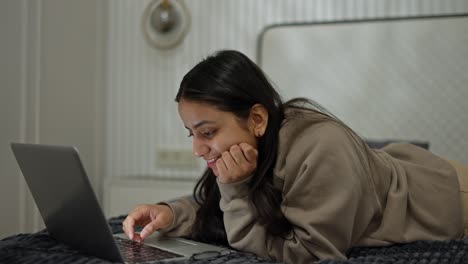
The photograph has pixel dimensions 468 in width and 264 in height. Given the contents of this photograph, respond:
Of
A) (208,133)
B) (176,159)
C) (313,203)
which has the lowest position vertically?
(176,159)

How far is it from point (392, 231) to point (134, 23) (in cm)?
190

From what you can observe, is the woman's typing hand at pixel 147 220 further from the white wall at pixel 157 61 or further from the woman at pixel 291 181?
the white wall at pixel 157 61

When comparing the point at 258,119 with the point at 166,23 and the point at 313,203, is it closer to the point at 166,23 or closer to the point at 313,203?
the point at 313,203

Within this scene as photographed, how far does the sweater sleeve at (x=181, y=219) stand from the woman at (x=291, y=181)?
0.03 m

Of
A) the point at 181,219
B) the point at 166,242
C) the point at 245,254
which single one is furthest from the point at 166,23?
the point at 245,254

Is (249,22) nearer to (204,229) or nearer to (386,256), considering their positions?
(204,229)

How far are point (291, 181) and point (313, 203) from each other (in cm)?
7

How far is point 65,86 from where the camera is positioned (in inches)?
93.0

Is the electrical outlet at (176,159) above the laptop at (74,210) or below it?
below

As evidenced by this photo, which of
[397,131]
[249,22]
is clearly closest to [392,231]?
[397,131]

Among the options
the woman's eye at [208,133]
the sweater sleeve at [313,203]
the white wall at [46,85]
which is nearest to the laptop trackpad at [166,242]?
the sweater sleeve at [313,203]

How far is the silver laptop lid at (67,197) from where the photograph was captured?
2.64ft

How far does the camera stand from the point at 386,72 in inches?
85.0

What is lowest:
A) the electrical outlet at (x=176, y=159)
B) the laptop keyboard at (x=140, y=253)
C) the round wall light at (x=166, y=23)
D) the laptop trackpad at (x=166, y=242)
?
the electrical outlet at (x=176, y=159)
